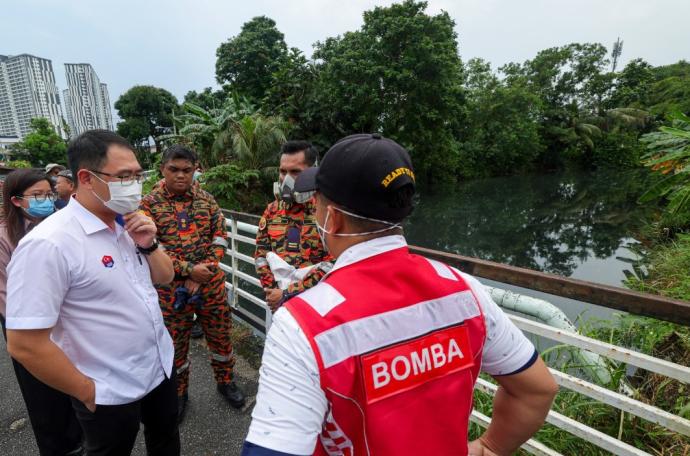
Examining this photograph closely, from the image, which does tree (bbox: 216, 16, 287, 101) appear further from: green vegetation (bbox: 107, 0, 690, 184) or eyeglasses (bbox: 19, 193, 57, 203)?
eyeglasses (bbox: 19, 193, 57, 203)

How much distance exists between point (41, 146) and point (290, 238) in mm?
30968

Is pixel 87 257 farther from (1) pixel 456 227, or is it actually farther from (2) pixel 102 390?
(1) pixel 456 227

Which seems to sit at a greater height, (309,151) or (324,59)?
(324,59)

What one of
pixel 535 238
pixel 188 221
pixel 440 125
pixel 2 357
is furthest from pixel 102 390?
pixel 440 125

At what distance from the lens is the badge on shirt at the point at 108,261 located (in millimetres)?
1353

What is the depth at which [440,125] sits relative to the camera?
17859 mm

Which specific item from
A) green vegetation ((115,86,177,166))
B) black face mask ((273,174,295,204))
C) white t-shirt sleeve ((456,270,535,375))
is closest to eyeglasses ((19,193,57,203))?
black face mask ((273,174,295,204))

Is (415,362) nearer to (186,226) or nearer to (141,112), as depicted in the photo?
(186,226)

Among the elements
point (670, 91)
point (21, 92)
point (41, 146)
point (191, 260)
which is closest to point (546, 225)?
point (670, 91)

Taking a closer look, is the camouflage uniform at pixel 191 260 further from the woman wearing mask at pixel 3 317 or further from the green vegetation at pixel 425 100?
the green vegetation at pixel 425 100

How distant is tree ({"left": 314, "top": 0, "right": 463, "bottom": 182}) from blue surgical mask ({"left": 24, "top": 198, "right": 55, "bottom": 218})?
15297 mm

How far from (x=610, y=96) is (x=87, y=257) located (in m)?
43.1

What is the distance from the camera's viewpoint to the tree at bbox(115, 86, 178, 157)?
100.0ft

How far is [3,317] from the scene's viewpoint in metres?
1.88
